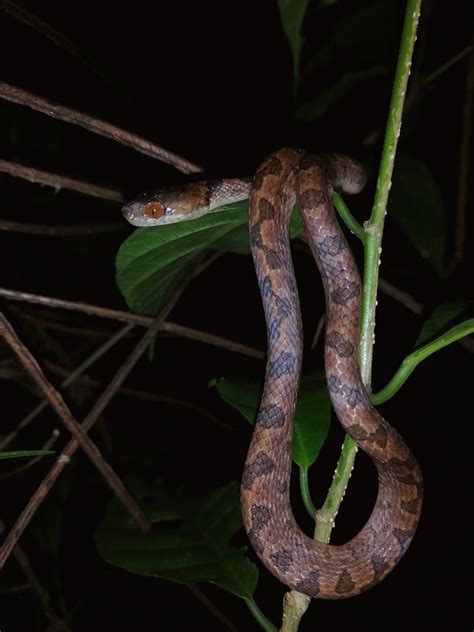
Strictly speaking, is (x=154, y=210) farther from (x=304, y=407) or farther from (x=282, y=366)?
(x=304, y=407)

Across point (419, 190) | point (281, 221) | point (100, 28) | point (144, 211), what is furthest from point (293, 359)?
point (100, 28)

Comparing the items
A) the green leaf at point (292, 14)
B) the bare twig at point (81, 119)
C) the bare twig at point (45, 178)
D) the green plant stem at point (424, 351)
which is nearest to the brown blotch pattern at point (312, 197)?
the bare twig at point (81, 119)

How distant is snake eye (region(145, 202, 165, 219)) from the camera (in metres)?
2.94

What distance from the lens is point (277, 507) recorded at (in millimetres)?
2445

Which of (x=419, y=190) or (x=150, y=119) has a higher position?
(x=150, y=119)

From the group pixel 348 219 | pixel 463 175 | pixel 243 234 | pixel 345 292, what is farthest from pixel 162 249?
pixel 463 175

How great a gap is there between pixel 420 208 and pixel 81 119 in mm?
2257

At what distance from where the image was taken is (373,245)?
1854mm

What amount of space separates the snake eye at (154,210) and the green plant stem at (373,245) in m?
1.30

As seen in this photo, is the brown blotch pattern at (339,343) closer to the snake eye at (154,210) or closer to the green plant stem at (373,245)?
the green plant stem at (373,245)

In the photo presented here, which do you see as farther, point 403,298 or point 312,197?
point 403,298

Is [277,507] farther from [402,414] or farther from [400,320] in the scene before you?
[400,320]

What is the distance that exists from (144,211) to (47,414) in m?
2.46

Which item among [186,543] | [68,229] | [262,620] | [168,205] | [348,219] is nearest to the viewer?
[348,219]
